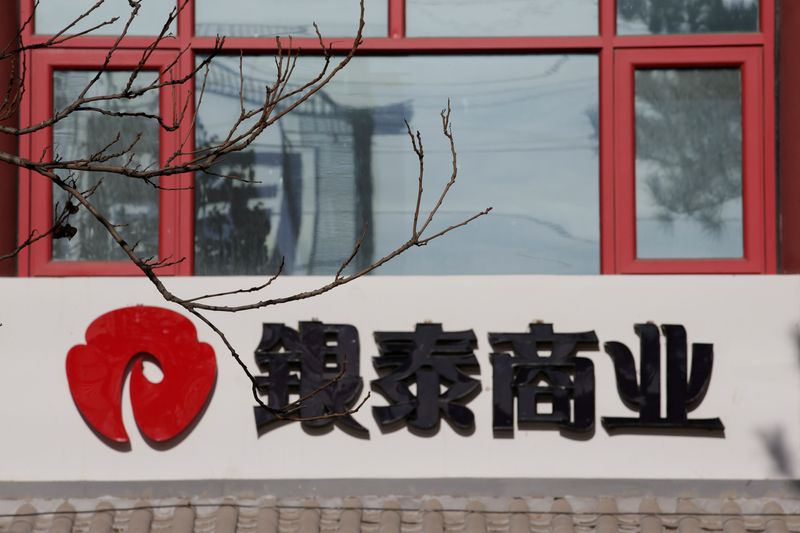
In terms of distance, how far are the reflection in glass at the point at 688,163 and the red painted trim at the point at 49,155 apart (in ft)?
9.76

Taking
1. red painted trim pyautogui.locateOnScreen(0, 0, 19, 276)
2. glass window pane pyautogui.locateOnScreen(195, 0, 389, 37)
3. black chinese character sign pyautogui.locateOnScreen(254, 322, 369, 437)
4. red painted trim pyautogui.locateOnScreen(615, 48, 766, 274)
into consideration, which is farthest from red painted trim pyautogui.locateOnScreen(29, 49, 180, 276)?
red painted trim pyautogui.locateOnScreen(615, 48, 766, 274)

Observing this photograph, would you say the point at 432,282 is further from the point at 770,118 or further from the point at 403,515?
the point at 770,118

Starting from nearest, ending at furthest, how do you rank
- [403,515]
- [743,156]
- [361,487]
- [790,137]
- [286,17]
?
[403,515], [361,487], [790,137], [743,156], [286,17]

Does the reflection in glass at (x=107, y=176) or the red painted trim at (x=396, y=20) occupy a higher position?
the red painted trim at (x=396, y=20)

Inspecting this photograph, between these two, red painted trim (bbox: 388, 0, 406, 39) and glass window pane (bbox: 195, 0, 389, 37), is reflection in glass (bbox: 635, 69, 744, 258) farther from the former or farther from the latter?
glass window pane (bbox: 195, 0, 389, 37)

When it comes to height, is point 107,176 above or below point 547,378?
above

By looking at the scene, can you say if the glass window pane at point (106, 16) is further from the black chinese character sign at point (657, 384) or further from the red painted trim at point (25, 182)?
the black chinese character sign at point (657, 384)

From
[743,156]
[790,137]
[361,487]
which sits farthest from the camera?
[743,156]

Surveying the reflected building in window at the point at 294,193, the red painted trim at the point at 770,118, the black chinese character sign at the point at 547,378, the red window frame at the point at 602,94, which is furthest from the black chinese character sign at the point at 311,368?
the red painted trim at the point at 770,118

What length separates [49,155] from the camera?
8.20 meters

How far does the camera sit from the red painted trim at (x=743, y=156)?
8.15 m

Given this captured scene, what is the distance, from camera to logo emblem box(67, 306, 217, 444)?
7605 mm

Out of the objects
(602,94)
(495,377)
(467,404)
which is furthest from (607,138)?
(467,404)

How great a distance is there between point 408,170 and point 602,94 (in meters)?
1.32
